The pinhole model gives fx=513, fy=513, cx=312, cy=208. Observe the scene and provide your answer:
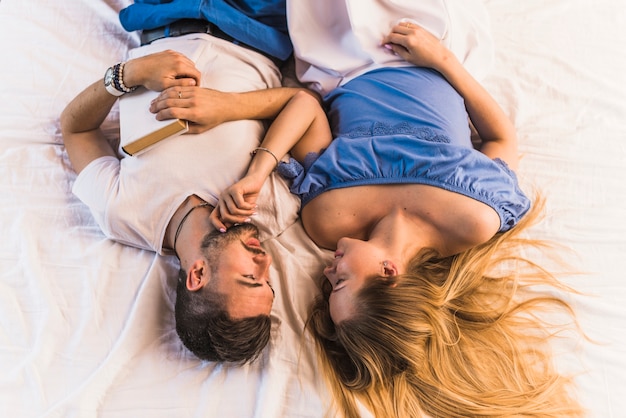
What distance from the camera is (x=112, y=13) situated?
4.50 feet

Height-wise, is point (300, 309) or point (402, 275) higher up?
point (402, 275)

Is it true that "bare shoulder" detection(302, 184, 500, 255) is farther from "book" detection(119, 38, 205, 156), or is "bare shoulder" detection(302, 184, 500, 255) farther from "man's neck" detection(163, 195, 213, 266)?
"book" detection(119, 38, 205, 156)

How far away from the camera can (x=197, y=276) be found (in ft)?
3.32

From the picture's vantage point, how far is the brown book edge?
1.05m

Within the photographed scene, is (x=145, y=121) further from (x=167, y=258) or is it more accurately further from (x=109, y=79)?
(x=167, y=258)

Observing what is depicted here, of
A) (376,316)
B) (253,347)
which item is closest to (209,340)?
(253,347)

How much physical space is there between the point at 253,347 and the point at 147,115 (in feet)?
1.76

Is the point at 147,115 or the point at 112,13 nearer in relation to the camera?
the point at 147,115

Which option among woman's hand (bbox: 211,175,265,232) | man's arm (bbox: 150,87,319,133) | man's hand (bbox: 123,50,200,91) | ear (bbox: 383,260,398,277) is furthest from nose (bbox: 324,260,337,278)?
man's hand (bbox: 123,50,200,91)

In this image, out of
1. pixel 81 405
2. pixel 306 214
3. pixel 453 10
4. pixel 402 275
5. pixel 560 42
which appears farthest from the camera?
pixel 560 42

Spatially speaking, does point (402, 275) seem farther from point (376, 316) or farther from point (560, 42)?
point (560, 42)

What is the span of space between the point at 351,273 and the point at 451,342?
25 cm

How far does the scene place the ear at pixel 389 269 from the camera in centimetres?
106

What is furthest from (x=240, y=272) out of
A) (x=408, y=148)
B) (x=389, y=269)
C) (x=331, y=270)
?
(x=408, y=148)
